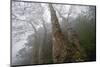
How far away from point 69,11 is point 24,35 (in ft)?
2.38

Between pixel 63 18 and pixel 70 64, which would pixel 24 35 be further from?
pixel 70 64

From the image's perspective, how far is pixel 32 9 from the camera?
89.7 inches

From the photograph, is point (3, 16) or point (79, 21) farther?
point (79, 21)

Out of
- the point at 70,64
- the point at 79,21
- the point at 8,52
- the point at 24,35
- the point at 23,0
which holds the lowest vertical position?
the point at 70,64

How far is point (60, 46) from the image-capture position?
7.83 ft

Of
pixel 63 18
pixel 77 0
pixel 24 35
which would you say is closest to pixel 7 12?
pixel 24 35

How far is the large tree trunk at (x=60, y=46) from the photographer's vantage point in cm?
236

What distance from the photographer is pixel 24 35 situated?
2.24 metres

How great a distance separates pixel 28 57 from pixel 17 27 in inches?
16.5

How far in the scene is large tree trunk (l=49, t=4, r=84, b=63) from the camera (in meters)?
2.36

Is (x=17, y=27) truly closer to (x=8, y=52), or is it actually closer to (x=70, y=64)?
(x=8, y=52)

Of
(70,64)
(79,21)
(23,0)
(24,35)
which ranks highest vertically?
(23,0)

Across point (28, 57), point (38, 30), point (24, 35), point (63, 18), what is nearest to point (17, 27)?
point (24, 35)

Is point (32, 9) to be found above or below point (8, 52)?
above
